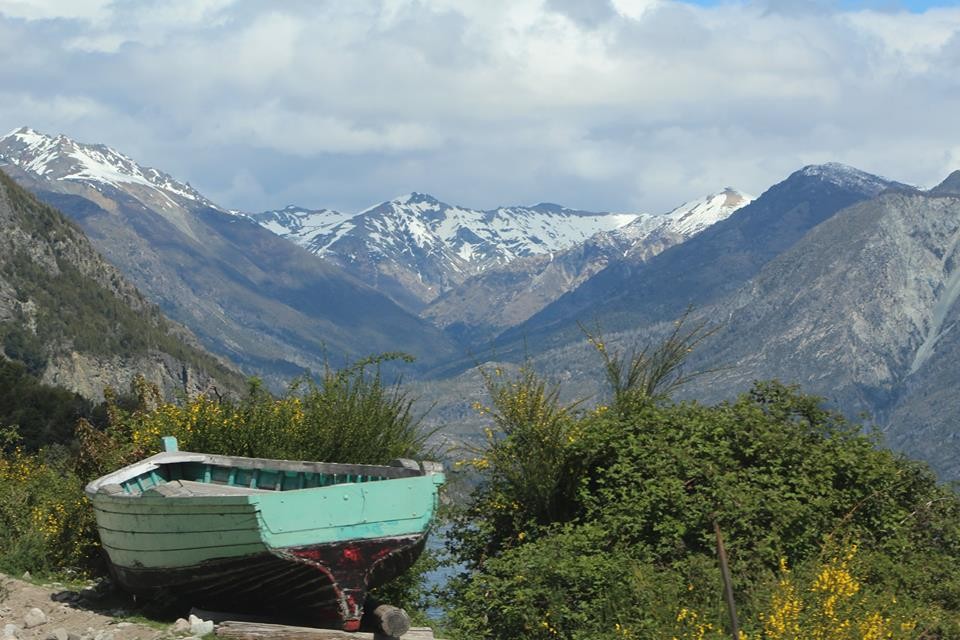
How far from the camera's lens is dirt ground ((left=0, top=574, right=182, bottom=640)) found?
1478 centimetres

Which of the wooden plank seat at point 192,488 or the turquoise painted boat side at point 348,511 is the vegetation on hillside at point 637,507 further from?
the turquoise painted boat side at point 348,511

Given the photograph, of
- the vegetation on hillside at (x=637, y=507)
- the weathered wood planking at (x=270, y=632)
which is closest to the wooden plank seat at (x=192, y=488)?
the vegetation on hillside at (x=637, y=507)

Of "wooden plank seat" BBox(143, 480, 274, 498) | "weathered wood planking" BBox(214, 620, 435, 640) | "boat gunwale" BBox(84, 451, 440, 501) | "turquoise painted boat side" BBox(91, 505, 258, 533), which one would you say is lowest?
"weathered wood planking" BBox(214, 620, 435, 640)

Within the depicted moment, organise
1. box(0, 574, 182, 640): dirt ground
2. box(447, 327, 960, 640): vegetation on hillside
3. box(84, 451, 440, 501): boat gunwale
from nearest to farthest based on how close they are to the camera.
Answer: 1. box(447, 327, 960, 640): vegetation on hillside
2. box(0, 574, 182, 640): dirt ground
3. box(84, 451, 440, 501): boat gunwale

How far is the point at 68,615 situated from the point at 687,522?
7577 millimetres

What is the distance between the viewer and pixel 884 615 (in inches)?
564

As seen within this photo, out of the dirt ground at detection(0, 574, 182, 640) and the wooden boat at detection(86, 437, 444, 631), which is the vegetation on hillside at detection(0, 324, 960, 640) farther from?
the dirt ground at detection(0, 574, 182, 640)

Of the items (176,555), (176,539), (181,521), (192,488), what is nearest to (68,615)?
(176,555)

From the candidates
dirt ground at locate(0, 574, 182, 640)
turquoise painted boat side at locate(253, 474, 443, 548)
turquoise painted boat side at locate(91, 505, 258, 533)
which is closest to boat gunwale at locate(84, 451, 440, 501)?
turquoise painted boat side at locate(91, 505, 258, 533)

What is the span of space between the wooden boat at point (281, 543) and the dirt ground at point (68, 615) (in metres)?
0.63

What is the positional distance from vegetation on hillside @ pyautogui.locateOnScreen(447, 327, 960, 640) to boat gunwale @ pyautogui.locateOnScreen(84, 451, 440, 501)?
1657 mm

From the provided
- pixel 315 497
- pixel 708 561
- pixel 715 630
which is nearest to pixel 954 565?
pixel 708 561

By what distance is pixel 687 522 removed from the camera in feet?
53.9

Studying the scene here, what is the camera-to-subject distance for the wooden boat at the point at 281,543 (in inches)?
587
